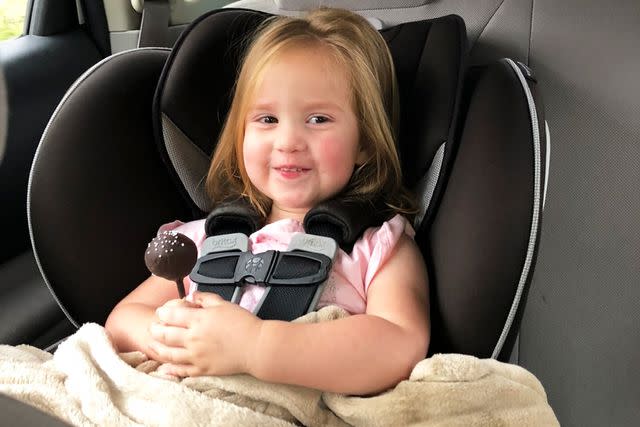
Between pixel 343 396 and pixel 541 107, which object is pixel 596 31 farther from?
pixel 343 396

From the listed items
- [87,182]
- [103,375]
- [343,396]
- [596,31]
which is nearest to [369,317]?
[343,396]

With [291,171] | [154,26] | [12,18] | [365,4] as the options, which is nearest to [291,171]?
[291,171]

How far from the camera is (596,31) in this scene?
1437mm

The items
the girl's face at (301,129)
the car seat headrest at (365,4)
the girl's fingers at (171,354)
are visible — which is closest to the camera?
the girl's fingers at (171,354)

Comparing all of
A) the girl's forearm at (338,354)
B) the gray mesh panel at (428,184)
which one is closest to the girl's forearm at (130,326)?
the girl's forearm at (338,354)

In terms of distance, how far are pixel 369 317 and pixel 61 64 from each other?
3.90ft

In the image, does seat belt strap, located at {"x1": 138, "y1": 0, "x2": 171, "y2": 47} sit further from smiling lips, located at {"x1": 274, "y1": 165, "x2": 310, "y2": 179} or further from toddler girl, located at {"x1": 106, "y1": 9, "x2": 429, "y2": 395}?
smiling lips, located at {"x1": 274, "y1": 165, "x2": 310, "y2": 179}

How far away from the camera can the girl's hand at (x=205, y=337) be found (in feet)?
3.34

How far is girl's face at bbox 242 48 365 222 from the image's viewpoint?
49.1 inches

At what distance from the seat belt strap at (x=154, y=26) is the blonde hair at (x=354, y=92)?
0.55 metres

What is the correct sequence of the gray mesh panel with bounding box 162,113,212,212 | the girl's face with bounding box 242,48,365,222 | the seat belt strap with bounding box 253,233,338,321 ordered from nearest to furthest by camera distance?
1. the seat belt strap with bounding box 253,233,338,321
2. the girl's face with bounding box 242,48,365,222
3. the gray mesh panel with bounding box 162,113,212,212

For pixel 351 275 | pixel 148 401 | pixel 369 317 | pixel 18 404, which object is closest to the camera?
pixel 18 404

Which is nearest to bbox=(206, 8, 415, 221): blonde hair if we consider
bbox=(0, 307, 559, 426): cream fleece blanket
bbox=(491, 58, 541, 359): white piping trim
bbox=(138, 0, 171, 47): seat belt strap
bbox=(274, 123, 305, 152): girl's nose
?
bbox=(274, 123, 305, 152): girl's nose

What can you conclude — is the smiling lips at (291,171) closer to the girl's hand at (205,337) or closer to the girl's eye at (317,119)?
the girl's eye at (317,119)
